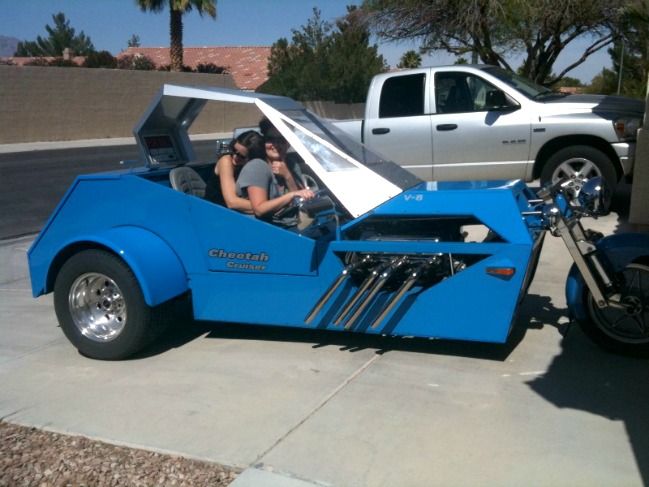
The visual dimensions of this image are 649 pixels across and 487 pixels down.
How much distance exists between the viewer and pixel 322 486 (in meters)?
3.81

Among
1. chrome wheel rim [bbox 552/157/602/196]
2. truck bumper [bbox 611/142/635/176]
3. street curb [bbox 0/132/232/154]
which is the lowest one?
street curb [bbox 0/132/232/154]

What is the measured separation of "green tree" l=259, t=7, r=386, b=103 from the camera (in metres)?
34.5

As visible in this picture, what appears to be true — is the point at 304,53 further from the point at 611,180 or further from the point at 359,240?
the point at 359,240

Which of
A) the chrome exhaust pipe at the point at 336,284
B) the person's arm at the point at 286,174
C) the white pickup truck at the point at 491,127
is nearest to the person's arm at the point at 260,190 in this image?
the person's arm at the point at 286,174

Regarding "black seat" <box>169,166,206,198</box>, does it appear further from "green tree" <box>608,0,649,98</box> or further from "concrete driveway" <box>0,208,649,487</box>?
"green tree" <box>608,0,649,98</box>

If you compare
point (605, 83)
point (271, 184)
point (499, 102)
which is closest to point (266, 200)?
point (271, 184)

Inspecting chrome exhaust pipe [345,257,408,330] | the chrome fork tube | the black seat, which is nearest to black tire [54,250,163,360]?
the black seat

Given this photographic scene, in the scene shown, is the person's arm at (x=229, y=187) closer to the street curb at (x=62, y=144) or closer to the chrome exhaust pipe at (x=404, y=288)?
the chrome exhaust pipe at (x=404, y=288)

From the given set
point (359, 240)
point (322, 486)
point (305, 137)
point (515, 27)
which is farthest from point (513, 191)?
point (515, 27)

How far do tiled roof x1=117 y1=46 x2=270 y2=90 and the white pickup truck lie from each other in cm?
3595

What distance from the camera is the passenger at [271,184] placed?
5711mm

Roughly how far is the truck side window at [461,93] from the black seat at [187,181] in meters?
5.05

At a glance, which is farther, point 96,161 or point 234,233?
point 96,161

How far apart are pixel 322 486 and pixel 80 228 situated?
304 cm
